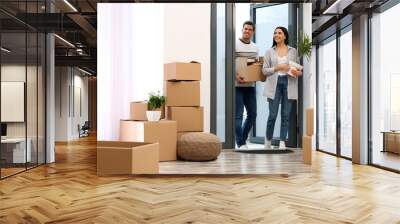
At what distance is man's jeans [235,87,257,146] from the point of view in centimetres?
438

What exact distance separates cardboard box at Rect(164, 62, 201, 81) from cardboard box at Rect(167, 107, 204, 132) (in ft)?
1.13

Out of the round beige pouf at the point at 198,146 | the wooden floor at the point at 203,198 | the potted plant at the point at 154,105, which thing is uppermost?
the potted plant at the point at 154,105

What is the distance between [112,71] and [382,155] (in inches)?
153

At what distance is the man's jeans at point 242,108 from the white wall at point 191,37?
33 cm

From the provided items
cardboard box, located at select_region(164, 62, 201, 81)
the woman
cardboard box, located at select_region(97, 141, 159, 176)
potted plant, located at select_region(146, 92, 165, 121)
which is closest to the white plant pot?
potted plant, located at select_region(146, 92, 165, 121)

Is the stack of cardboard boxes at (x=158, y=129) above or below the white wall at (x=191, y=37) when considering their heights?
below

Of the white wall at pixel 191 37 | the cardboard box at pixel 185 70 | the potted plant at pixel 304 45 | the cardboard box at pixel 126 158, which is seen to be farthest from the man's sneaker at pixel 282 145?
the cardboard box at pixel 126 158

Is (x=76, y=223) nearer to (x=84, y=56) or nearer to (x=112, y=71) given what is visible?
(x=112, y=71)

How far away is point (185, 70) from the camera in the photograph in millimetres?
4574

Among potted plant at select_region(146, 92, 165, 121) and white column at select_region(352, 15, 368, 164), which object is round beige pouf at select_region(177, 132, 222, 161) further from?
white column at select_region(352, 15, 368, 164)

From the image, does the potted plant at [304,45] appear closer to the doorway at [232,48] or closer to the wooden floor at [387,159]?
the doorway at [232,48]

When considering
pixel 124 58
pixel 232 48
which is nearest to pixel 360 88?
pixel 232 48

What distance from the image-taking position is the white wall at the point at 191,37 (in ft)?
14.6

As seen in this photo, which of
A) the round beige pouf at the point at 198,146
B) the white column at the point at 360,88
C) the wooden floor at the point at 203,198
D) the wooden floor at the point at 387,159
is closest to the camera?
the wooden floor at the point at 203,198
